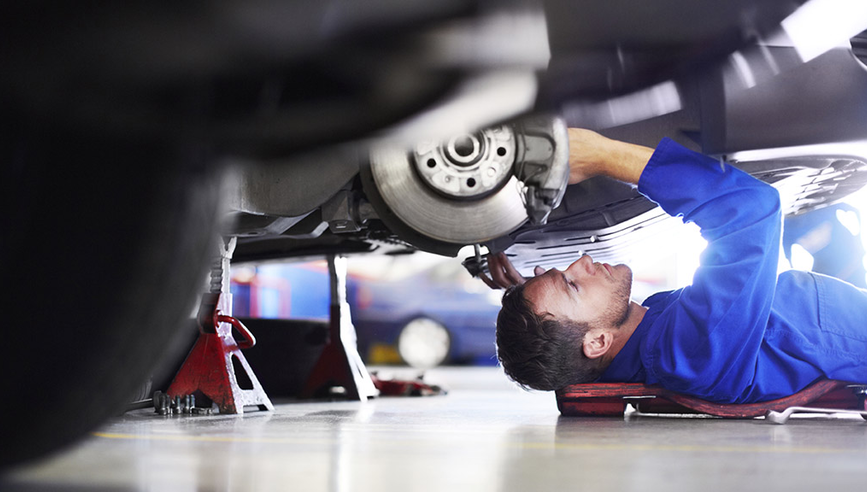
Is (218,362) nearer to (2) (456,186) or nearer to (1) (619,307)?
(2) (456,186)

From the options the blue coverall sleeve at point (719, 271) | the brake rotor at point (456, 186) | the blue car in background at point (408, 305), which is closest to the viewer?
the brake rotor at point (456, 186)

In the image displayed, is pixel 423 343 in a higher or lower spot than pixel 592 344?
higher

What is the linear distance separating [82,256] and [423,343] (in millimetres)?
5081

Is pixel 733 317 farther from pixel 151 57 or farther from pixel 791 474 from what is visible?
pixel 151 57

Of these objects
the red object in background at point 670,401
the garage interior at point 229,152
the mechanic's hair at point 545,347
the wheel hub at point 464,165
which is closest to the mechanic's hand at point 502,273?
the mechanic's hair at point 545,347

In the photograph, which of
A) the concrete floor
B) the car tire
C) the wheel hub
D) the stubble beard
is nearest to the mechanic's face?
the stubble beard

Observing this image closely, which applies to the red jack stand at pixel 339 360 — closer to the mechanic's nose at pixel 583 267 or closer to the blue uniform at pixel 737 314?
the mechanic's nose at pixel 583 267

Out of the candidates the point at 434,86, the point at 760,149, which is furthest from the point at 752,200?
the point at 434,86

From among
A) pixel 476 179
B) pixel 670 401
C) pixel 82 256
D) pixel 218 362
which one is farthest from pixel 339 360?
pixel 82 256

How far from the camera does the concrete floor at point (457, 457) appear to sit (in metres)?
0.61

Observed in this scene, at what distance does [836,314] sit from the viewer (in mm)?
1466

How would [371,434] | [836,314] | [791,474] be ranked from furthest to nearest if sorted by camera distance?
[836,314]
[371,434]
[791,474]

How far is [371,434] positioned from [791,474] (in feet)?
2.01

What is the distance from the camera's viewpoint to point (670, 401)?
153 centimetres
